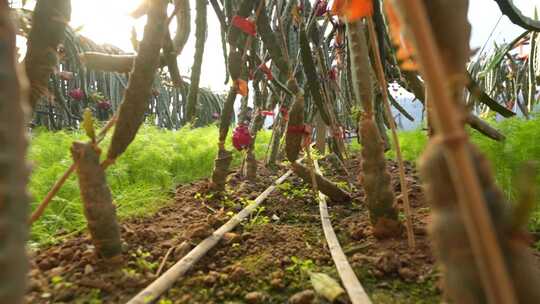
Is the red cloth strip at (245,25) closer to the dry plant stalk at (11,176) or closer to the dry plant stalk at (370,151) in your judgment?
the dry plant stalk at (370,151)

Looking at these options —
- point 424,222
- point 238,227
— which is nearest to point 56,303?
point 238,227

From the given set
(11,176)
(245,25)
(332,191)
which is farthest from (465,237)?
(332,191)

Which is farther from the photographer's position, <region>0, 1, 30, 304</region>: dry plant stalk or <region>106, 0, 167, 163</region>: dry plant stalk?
<region>106, 0, 167, 163</region>: dry plant stalk

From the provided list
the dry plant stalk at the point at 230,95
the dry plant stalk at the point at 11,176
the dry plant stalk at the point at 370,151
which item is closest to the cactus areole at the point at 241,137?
the dry plant stalk at the point at 230,95

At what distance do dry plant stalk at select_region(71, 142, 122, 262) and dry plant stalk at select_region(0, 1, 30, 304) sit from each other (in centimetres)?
50

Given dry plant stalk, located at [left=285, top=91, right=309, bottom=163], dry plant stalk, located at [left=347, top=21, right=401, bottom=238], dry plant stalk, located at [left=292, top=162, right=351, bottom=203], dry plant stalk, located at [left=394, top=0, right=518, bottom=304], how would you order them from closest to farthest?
dry plant stalk, located at [left=394, top=0, right=518, bottom=304] → dry plant stalk, located at [left=347, top=21, right=401, bottom=238] → dry plant stalk, located at [left=285, top=91, right=309, bottom=163] → dry plant stalk, located at [left=292, top=162, right=351, bottom=203]

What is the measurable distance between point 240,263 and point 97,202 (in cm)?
34

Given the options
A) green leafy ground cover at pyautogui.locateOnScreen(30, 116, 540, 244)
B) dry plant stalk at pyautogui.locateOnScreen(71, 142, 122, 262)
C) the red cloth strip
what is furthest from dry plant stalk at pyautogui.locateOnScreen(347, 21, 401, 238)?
dry plant stalk at pyautogui.locateOnScreen(71, 142, 122, 262)

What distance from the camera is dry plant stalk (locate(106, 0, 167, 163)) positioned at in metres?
0.76

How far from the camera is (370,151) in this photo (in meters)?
0.93

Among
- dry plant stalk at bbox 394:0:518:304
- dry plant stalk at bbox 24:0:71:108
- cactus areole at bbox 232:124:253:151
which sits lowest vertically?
cactus areole at bbox 232:124:253:151

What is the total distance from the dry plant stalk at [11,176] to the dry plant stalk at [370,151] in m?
0.75

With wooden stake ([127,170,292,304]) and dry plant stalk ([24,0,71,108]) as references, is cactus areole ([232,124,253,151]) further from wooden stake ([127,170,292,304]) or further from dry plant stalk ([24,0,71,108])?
dry plant stalk ([24,0,71,108])

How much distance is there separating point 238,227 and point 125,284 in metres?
0.44
